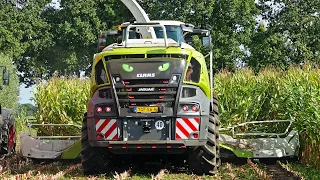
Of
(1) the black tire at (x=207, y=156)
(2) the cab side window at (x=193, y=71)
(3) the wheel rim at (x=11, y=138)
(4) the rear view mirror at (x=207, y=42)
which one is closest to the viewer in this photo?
(2) the cab side window at (x=193, y=71)

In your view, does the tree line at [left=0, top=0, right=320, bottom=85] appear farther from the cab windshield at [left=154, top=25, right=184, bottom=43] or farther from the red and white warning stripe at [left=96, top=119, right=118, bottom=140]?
the red and white warning stripe at [left=96, top=119, right=118, bottom=140]

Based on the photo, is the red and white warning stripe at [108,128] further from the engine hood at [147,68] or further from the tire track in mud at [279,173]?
the tire track in mud at [279,173]

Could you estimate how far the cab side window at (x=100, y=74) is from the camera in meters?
9.55

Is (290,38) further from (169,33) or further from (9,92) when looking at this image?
(169,33)

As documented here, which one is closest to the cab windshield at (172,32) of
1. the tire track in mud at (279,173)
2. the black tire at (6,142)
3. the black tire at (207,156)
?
the black tire at (207,156)

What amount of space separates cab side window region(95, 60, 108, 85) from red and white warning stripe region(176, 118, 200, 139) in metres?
1.52

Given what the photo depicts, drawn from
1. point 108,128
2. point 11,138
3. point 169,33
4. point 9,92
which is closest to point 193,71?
point 108,128

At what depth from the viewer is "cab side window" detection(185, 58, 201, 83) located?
943 centimetres

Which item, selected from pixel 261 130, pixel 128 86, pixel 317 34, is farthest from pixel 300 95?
pixel 317 34

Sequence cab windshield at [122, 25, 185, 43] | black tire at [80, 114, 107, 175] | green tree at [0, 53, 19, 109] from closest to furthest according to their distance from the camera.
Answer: black tire at [80, 114, 107, 175] < cab windshield at [122, 25, 185, 43] < green tree at [0, 53, 19, 109]

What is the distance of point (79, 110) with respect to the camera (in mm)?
15602

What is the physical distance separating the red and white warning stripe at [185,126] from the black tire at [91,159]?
5.30 ft

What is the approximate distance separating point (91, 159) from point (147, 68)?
1.92 metres

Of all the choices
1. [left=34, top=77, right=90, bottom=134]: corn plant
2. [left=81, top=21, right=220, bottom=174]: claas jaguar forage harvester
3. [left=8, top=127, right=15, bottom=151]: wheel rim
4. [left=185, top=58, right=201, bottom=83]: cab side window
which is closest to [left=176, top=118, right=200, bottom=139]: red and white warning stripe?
[left=81, top=21, right=220, bottom=174]: claas jaguar forage harvester
